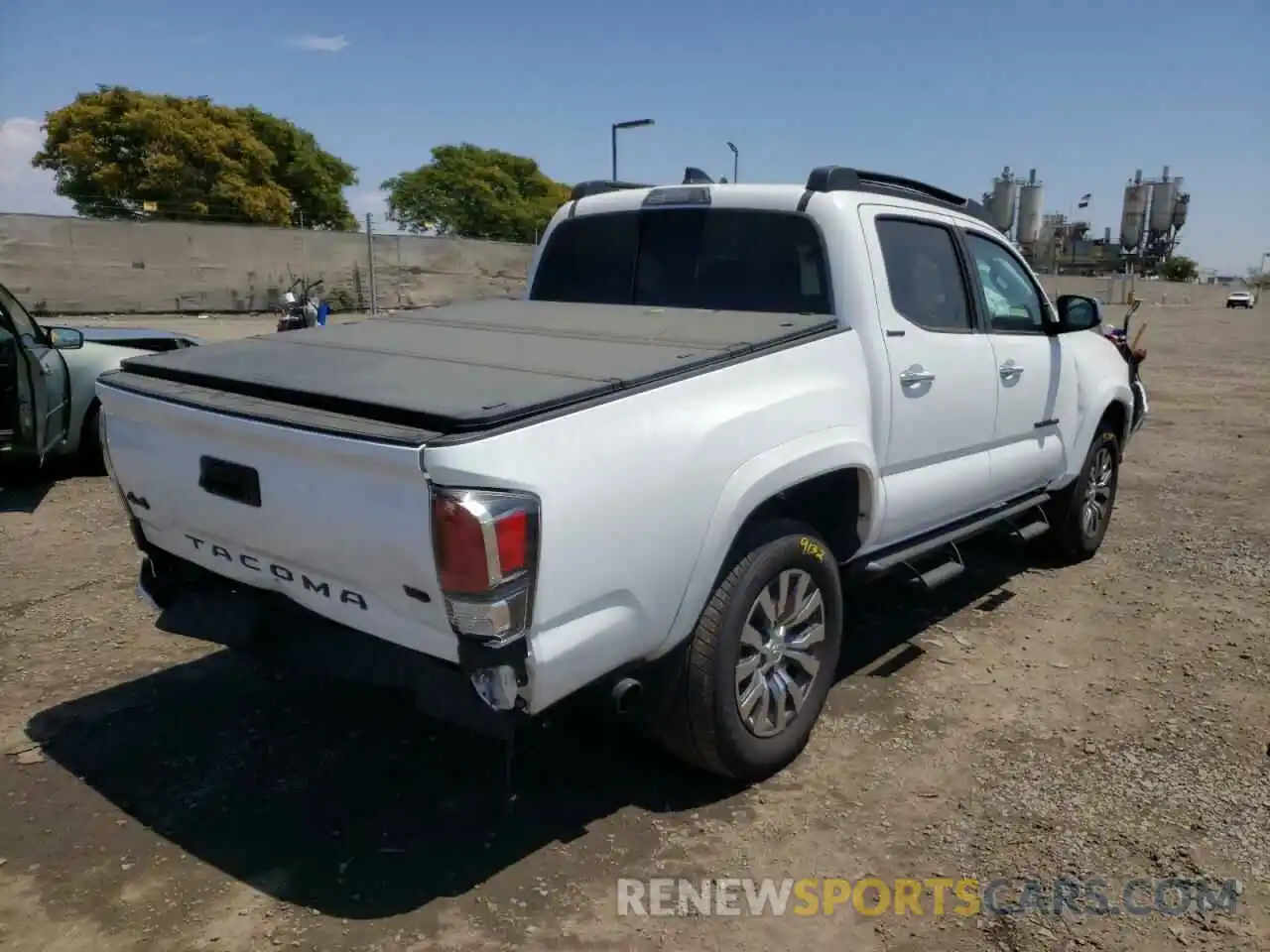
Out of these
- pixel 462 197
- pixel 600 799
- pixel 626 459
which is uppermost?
pixel 462 197

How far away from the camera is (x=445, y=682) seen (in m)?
2.48

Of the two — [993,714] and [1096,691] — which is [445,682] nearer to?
[993,714]

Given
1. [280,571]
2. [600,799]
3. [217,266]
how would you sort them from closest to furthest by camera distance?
[280,571] → [600,799] → [217,266]

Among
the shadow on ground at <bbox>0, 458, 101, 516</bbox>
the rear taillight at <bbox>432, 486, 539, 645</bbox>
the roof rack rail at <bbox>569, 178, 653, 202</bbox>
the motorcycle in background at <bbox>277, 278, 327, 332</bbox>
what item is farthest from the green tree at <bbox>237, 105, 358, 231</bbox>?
the rear taillight at <bbox>432, 486, 539, 645</bbox>

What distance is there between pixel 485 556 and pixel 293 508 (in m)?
0.68

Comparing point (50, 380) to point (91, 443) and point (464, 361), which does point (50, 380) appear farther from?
point (464, 361)

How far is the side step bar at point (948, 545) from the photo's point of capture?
3755mm

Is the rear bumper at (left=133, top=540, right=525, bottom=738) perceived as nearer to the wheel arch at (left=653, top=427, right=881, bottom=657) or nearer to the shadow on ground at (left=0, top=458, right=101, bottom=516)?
the wheel arch at (left=653, top=427, right=881, bottom=657)

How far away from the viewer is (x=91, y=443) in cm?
732

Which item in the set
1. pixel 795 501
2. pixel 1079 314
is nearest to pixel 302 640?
pixel 795 501

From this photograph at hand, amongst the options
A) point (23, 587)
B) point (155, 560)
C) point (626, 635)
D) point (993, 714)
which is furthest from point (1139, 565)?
point (23, 587)

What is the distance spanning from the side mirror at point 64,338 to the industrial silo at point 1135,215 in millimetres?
91472

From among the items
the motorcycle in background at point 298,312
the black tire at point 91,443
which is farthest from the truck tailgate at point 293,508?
the motorcycle in background at point 298,312

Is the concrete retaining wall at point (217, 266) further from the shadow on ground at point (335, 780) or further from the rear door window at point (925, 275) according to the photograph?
the shadow on ground at point (335, 780)
